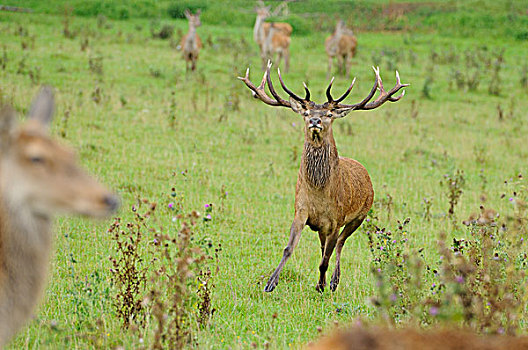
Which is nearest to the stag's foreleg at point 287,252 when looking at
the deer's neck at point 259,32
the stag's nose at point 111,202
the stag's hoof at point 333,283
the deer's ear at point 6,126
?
the stag's hoof at point 333,283

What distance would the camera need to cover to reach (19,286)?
3.19 metres

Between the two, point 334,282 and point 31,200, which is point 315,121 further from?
point 31,200

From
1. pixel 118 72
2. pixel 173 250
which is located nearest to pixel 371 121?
pixel 118 72

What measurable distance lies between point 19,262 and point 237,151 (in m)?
9.17

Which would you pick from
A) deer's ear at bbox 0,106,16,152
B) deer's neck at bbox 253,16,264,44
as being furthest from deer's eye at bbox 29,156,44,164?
deer's neck at bbox 253,16,264,44

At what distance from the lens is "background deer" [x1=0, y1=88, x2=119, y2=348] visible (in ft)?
9.85

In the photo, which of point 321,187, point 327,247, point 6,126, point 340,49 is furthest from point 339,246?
point 340,49

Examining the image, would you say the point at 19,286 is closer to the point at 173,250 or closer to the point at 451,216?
the point at 173,250

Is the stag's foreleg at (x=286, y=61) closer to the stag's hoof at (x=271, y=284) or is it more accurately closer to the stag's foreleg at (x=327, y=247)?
the stag's foreleg at (x=327, y=247)

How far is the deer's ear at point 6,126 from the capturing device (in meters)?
2.99

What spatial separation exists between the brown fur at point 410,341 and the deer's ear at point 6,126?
1.53 meters

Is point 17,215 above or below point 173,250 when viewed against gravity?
above

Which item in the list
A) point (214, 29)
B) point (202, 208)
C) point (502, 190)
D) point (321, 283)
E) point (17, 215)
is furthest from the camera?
point (214, 29)

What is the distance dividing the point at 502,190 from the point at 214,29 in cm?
1732
